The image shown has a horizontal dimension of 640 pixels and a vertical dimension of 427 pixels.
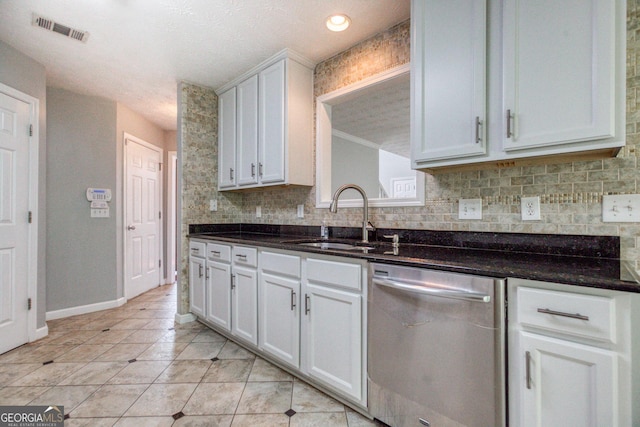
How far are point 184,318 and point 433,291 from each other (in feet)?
8.69

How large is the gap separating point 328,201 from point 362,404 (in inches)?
60.6

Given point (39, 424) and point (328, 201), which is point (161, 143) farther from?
point (39, 424)

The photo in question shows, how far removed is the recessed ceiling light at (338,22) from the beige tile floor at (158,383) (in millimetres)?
2446

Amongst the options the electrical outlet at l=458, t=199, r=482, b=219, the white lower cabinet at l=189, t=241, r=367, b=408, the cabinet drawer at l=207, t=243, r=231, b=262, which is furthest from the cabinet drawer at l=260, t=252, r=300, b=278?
the electrical outlet at l=458, t=199, r=482, b=219

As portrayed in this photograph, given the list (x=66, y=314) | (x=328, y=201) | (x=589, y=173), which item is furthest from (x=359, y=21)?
(x=66, y=314)

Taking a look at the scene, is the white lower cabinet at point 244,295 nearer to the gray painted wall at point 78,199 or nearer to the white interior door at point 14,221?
the white interior door at point 14,221

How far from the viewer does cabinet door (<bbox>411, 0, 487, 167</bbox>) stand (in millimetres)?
1428

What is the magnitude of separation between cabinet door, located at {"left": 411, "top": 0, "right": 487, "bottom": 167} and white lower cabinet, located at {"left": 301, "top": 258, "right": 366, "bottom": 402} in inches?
30.8

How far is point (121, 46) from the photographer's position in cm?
239

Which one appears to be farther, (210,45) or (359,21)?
(210,45)

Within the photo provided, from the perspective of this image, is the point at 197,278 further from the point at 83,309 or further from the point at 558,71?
the point at 558,71

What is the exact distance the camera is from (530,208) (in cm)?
156

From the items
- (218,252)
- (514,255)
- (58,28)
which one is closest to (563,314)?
(514,255)

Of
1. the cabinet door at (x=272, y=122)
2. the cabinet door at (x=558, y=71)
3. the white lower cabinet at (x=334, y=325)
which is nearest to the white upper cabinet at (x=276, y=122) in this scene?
the cabinet door at (x=272, y=122)
